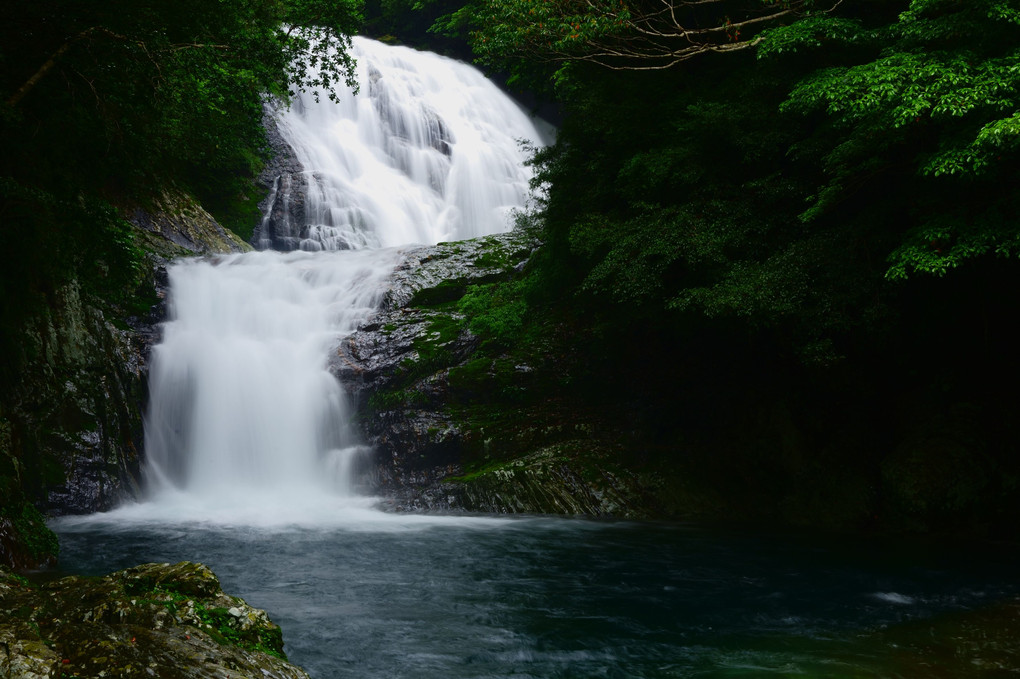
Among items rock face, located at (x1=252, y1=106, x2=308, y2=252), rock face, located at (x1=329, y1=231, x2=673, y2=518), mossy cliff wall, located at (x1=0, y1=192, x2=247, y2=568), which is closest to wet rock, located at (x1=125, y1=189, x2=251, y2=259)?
rock face, located at (x1=252, y1=106, x2=308, y2=252)

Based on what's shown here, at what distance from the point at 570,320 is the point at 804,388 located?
4530 mm

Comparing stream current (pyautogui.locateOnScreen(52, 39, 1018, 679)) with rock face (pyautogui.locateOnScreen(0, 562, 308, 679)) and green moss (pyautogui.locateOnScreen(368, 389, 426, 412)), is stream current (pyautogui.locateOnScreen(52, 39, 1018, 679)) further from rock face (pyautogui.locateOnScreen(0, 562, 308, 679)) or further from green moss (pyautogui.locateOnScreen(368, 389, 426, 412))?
rock face (pyautogui.locateOnScreen(0, 562, 308, 679))

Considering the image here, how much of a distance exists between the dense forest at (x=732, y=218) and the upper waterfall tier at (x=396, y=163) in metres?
8.73

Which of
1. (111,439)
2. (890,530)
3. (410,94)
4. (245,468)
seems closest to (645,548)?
(890,530)

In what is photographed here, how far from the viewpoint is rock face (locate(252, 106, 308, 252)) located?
72.8 feet

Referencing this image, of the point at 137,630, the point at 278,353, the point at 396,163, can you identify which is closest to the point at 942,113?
the point at 137,630

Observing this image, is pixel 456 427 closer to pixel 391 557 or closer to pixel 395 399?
pixel 395 399

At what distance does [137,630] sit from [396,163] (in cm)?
2503

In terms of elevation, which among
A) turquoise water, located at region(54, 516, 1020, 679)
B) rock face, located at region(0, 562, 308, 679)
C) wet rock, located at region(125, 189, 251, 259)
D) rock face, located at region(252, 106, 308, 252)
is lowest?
turquoise water, located at region(54, 516, 1020, 679)

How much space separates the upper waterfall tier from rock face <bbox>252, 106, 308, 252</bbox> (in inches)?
1.5

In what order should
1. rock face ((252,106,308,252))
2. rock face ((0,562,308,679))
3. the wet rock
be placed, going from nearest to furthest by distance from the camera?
rock face ((0,562,308,679)) < the wet rock < rock face ((252,106,308,252))

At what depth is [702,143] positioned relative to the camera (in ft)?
36.1

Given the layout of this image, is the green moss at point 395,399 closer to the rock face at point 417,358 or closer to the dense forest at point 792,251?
the rock face at point 417,358

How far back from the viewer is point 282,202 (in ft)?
74.8
